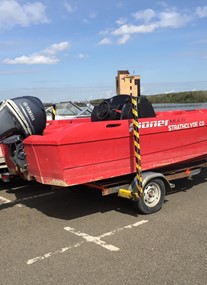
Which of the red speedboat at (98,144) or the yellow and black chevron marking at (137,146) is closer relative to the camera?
the red speedboat at (98,144)

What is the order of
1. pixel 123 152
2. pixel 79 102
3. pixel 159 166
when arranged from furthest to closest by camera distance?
pixel 79 102
pixel 159 166
pixel 123 152

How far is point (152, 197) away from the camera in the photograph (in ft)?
18.4

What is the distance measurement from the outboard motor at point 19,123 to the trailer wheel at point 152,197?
1.79 meters

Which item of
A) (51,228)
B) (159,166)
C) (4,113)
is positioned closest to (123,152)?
(159,166)

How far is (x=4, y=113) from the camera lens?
215 inches

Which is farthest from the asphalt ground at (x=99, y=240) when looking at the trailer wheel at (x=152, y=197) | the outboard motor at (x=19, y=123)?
the outboard motor at (x=19, y=123)

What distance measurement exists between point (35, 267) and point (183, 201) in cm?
310

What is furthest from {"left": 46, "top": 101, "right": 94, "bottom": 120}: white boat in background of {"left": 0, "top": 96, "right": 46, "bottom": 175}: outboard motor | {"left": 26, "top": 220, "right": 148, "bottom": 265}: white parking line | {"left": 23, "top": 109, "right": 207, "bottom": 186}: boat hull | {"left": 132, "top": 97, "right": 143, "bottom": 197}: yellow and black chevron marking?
{"left": 26, "top": 220, "right": 148, "bottom": 265}: white parking line

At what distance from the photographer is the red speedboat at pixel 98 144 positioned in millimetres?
4737

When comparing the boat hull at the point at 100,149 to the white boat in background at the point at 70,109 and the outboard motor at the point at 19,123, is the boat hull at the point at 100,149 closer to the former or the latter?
the outboard motor at the point at 19,123

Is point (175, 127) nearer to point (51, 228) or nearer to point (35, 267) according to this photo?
point (51, 228)

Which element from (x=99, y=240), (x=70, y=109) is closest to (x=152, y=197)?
(x=99, y=240)

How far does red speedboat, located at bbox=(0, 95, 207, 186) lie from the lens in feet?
15.5

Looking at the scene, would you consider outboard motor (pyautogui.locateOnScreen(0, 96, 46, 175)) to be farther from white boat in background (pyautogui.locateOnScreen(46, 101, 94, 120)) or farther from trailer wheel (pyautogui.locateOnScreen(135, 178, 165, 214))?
white boat in background (pyautogui.locateOnScreen(46, 101, 94, 120))
